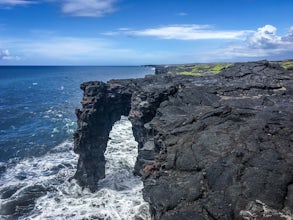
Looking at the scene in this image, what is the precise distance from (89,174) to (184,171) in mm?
24536

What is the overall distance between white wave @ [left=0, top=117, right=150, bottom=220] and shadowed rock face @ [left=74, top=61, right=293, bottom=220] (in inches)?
188

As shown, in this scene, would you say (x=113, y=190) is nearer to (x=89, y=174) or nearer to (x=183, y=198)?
(x=89, y=174)

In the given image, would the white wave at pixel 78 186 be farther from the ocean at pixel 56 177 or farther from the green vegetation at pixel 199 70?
the green vegetation at pixel 199 70

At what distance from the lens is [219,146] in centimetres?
2223

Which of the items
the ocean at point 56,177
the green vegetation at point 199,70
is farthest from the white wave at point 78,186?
the green vegetation at point 199,70

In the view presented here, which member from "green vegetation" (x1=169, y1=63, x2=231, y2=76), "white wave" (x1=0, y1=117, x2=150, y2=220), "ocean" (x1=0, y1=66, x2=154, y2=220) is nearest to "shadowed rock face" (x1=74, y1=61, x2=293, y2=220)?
"white wave" (x1=0, y1=117, x2=150, y2=220)

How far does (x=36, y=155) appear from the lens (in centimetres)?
5794

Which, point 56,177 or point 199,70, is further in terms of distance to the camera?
point 199,70

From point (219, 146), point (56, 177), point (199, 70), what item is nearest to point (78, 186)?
point (56, 177)

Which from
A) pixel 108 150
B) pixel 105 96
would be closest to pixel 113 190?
pixel 105 96

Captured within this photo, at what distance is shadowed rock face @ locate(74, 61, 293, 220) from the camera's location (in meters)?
17.8

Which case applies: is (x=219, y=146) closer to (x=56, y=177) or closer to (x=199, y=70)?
(x=56, y=177)

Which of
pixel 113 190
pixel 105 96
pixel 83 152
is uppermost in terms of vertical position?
pixel 105 96

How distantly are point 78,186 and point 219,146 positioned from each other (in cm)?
2637
